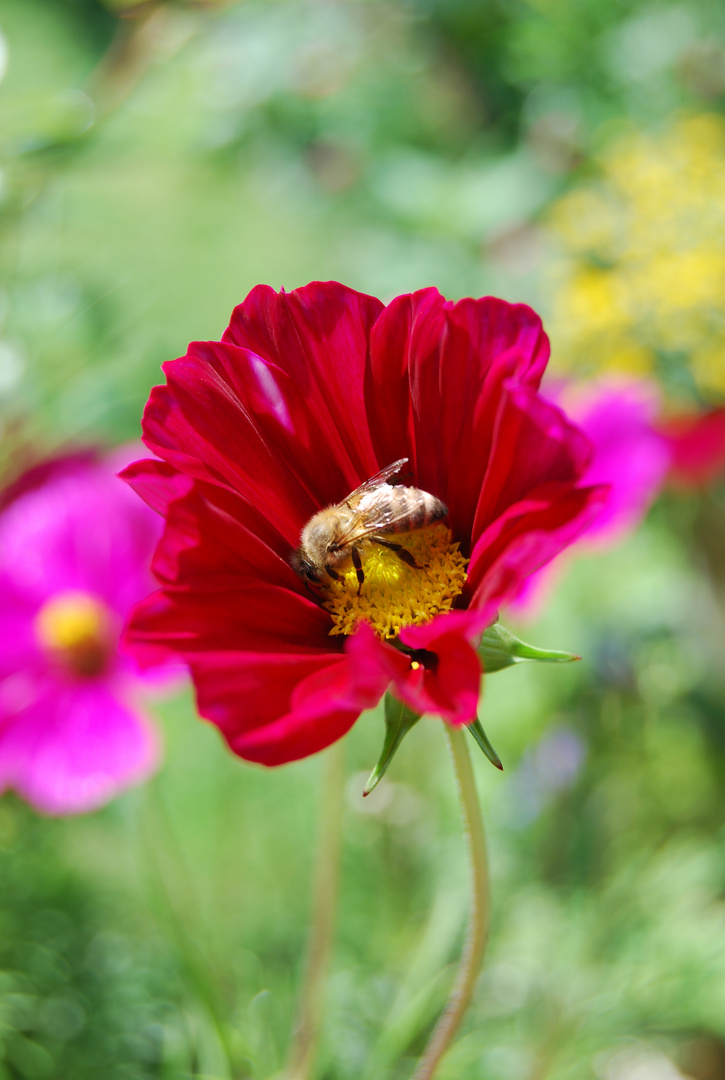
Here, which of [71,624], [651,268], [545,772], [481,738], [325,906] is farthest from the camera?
[651,268]

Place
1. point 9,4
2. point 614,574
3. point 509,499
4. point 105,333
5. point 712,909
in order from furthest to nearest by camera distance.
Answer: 1. point 9,4
2. point 614,574
3. point 712,909
4. point 105,333
5. point 509,499

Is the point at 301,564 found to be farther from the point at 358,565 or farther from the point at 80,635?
the point at 80,635

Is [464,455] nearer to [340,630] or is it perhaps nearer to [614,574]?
[340,630]

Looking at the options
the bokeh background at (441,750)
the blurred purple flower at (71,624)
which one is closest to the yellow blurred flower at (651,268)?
the bokeh background at (441,750)

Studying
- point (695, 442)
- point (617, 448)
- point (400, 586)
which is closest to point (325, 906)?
point (400, 586)

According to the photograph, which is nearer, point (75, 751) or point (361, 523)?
point (361, 523)

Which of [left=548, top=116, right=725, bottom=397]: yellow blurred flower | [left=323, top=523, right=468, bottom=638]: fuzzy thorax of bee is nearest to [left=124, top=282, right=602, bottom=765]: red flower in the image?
[left=323, top=523, right=468, bottom=638]: fuzzy thorax of bee

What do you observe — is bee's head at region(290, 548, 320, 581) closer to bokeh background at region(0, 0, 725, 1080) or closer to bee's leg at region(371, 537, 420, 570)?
bee's leg at region(371, 537, 420, 570)

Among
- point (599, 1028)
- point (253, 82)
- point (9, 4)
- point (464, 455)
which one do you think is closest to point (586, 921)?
point (599, 1028)
